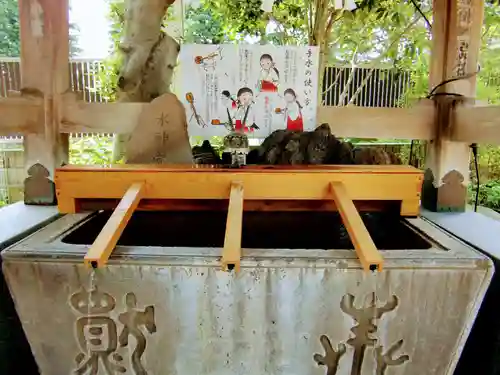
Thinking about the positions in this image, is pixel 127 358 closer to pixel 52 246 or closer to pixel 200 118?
pixel 52 246

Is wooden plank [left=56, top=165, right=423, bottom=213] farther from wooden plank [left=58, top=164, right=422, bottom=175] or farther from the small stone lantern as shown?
the small stone lantern

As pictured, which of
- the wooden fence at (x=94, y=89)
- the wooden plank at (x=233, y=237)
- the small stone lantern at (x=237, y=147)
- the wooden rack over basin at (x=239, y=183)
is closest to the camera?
the wooden plank at (x=233, y=237)

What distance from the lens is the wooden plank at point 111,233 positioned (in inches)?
55.5

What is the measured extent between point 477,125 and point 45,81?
247 centimetres


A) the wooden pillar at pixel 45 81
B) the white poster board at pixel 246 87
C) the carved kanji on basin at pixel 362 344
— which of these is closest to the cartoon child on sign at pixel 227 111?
the white poster board at pixel 246 87

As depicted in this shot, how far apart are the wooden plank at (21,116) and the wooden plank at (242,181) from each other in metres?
0.62

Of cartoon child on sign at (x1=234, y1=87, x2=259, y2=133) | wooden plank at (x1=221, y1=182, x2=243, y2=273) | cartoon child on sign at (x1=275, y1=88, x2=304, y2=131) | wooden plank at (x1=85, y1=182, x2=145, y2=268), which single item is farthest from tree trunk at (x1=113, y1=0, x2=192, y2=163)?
wooden plank at (x1=221, y1=182, x2=243, y2=273)

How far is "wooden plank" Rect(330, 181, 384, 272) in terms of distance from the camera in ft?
4.58

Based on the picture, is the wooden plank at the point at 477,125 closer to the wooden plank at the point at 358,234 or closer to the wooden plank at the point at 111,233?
the wooden plank at the point at 358,234

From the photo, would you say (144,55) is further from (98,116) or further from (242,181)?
(242,181)

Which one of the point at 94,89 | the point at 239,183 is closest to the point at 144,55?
the point at 239,183

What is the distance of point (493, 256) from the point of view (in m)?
1.56

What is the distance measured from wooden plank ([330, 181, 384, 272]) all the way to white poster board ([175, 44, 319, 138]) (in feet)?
2.42

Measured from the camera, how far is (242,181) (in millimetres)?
1932
